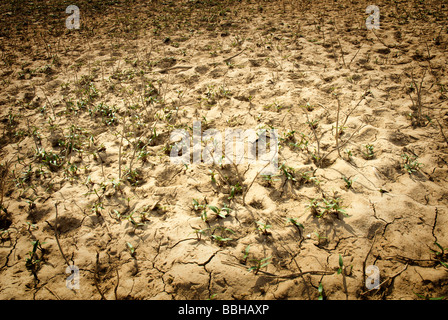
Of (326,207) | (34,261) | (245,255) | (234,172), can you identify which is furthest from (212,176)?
(34,261)

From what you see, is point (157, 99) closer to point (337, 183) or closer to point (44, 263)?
point (44, 263)

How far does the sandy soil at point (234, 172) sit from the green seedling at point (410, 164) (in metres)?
0.02

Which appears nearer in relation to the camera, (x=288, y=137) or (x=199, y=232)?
(x=199, y=232)

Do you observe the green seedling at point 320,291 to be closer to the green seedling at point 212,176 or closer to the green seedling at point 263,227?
the green seedling at point 263,227

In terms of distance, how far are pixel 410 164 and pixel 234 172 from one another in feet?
5.58

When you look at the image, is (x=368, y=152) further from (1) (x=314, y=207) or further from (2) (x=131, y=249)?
(2) (x=131, y=249)

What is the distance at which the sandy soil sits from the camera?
1.63 meters

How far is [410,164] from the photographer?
7.11 feet

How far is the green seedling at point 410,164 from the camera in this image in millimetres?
2123

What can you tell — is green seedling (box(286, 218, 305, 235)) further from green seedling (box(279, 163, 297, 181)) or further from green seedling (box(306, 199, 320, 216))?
green seedling (box(279, 163, 297, 181))

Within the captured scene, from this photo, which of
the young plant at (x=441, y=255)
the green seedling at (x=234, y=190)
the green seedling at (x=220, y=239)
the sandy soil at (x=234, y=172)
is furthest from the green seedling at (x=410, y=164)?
the green seedling at (x=220, y=239)

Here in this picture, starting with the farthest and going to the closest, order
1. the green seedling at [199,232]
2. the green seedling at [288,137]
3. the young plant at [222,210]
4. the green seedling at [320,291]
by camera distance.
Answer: the green seedling at [288,137] < the young plant at [222,210] < the green seedling at [199,232] < the green seedling at [320,291]

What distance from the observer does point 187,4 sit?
265 inches

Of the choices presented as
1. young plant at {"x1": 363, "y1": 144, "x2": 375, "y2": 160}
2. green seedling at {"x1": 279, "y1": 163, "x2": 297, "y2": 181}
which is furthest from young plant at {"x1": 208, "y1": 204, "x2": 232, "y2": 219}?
young plant at {"x1": 363, "y1": 144, "x2": 375, "y2": 160}
